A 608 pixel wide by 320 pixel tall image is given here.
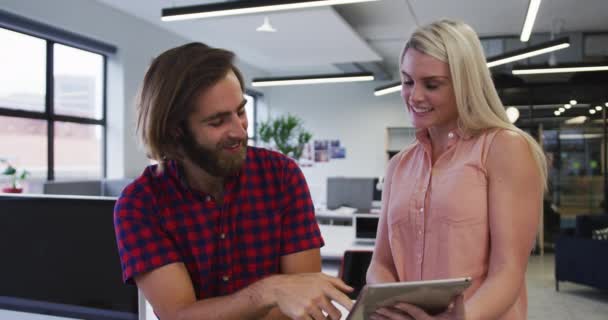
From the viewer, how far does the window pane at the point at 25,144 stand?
575 cm

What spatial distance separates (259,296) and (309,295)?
12 centimetres

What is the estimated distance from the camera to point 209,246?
1.23m

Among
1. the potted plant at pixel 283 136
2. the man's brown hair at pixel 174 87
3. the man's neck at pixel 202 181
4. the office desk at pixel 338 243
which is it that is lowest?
the office desk at pixel 338 243

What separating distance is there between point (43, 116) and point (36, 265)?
5.24 metres

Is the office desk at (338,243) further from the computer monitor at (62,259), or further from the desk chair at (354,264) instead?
the computer monitor at (62,259)

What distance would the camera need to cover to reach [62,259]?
1.46 m

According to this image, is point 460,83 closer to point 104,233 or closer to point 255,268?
point 255,268

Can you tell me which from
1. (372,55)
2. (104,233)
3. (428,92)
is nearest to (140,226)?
(104,233)

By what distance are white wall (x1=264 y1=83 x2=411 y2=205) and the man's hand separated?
9702mm

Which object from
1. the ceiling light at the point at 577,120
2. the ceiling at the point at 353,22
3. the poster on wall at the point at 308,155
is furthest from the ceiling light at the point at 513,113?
the poster on wall at the point at 308,155

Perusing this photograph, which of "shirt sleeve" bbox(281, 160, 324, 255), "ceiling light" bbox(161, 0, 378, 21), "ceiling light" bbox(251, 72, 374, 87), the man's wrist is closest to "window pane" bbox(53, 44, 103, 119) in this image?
"ceiling light" bbox(161, 0, 378, 21)

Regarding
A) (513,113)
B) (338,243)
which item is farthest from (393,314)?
(513,113)

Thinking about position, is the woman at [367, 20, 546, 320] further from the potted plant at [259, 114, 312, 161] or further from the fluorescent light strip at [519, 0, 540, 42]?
the potted plant at [259, 114, 312, 161]

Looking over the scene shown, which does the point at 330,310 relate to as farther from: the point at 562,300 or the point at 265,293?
the point at 562,300
